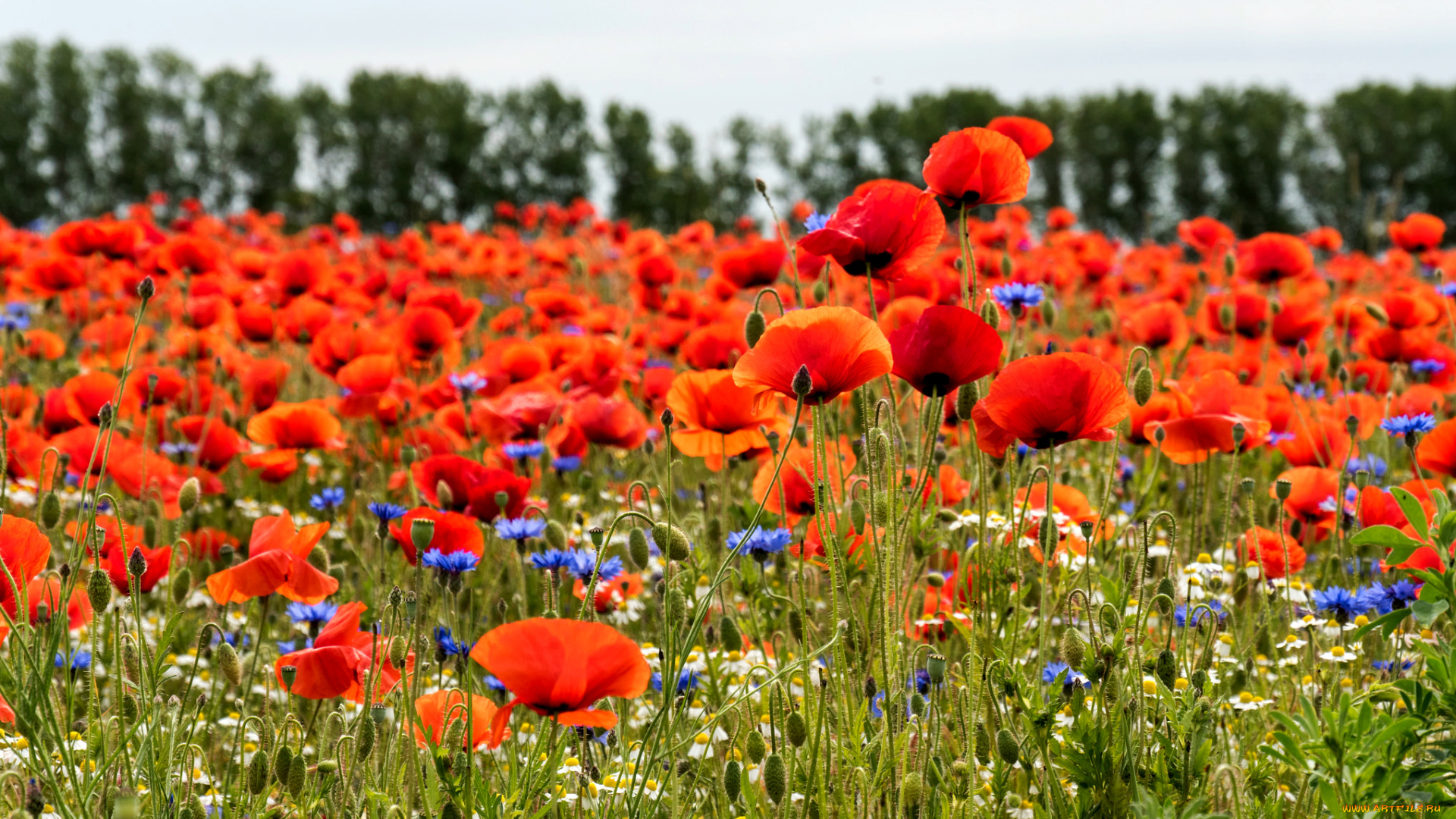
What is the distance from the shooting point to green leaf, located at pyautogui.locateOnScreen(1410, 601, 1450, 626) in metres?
1.39

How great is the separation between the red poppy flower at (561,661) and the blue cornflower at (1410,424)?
2.05 meters

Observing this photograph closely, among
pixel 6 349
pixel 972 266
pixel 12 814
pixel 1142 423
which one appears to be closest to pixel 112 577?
pixel 12 814

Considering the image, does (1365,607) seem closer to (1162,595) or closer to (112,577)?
(1162,595)

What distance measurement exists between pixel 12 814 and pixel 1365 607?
90.6 inches

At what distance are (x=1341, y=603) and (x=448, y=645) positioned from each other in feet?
5.50

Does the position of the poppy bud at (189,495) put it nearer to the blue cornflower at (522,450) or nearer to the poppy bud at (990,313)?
the blue cornflower at (522,450)

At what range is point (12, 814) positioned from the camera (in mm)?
1719

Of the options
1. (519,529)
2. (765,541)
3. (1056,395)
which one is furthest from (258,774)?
(1056,395)

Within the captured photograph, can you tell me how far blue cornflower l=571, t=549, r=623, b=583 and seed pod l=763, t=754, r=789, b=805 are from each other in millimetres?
689

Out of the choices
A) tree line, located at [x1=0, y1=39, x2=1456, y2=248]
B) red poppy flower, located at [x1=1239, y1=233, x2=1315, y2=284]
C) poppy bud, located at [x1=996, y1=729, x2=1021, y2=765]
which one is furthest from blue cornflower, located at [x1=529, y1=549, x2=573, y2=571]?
tree line, located at [x1=0, y1=39, x2=1456, y2=248]

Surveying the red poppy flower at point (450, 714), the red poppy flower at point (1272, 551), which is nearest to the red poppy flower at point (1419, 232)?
the red poppy flower at point (1272, 551)

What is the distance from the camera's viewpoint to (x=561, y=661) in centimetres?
141

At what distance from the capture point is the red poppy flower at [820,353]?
5.44ft

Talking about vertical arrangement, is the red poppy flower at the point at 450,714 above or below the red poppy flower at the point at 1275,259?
below
